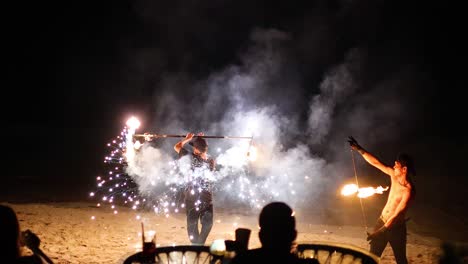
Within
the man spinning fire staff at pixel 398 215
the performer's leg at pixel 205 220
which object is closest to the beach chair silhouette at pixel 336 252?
the man spinning fire staff at pixel 398 215

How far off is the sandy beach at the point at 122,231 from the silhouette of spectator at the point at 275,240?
4496mm

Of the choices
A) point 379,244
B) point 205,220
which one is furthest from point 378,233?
point 205,220

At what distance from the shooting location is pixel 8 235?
2533mm

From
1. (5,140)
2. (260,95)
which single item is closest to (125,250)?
(260,95)

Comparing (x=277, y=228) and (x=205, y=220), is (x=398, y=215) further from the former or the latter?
(x=277, y=228)

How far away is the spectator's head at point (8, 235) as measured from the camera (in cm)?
251

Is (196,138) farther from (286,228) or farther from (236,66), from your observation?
(236,66)

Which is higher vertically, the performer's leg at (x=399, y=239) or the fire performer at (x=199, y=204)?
the fire performer at (x=199, y=204)

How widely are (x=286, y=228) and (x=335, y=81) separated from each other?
15896mm

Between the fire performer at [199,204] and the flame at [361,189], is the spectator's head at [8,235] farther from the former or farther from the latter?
the flame at [361,189]

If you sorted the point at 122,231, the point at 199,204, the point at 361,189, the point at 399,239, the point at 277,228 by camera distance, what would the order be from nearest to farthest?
the point at 277,228 < the point at 399,239 < the point at 361,189 < the point at 199,204 < the point at 122,231

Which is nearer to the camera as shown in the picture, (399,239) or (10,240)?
(10,240)

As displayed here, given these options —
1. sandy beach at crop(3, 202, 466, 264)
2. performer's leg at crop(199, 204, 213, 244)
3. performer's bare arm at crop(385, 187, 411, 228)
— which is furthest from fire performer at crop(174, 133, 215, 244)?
performer's bare arm at crop(385, 187, 411, 228)

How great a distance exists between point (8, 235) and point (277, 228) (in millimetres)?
1943
